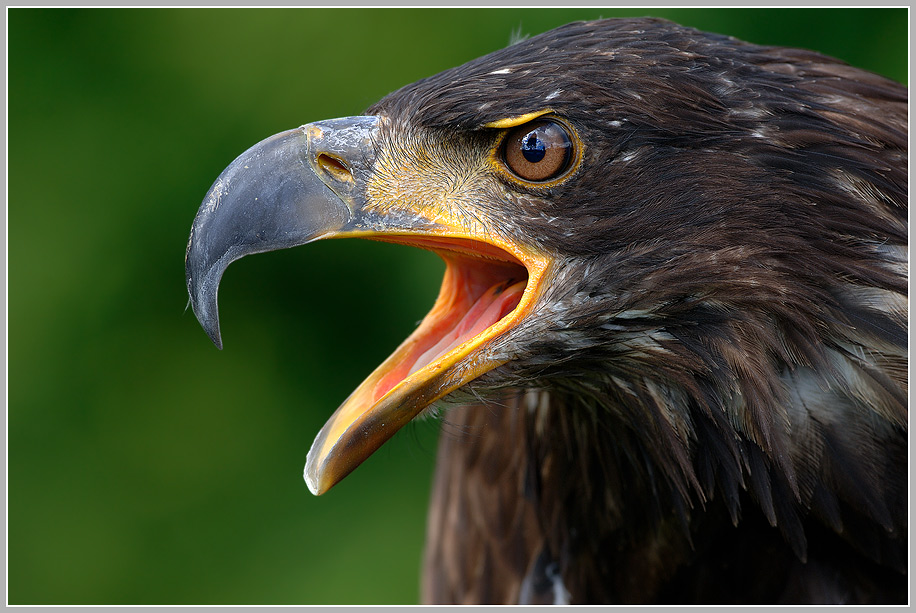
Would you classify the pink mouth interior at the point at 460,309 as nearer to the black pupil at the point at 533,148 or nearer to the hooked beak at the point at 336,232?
the hooked beak at the point at 336,232

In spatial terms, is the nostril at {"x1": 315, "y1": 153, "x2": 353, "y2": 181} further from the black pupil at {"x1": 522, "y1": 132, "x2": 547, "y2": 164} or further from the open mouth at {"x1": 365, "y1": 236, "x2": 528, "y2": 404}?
the black pupil at {"x1": 522, "y1": 132, "x2": 547, "y2": 164}

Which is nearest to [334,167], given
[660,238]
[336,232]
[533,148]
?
[336,232]

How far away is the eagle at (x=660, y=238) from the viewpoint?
1772 mm

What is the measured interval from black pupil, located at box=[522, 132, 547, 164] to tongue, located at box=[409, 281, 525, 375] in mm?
323

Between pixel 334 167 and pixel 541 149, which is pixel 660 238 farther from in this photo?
pixel 334 167

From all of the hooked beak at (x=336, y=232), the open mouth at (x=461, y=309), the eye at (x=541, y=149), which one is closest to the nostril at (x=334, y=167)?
the hooked beak at (x=336, y=232)

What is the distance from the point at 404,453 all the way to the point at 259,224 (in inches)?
109

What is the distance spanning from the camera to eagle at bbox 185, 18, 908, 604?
1.77 meters

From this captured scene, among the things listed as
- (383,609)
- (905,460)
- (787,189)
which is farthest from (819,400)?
(383,609)

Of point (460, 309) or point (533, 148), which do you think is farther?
point (460, 309)

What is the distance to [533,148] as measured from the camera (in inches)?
69.1

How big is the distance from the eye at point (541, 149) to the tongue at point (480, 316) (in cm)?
30

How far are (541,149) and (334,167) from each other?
0.40 metres

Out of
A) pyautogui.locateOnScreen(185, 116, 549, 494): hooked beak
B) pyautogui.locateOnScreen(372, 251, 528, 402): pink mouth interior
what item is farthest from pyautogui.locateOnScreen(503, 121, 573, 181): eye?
pyautogui.locateOnScreen(372, 251, 528, 402): pink mouth interior
